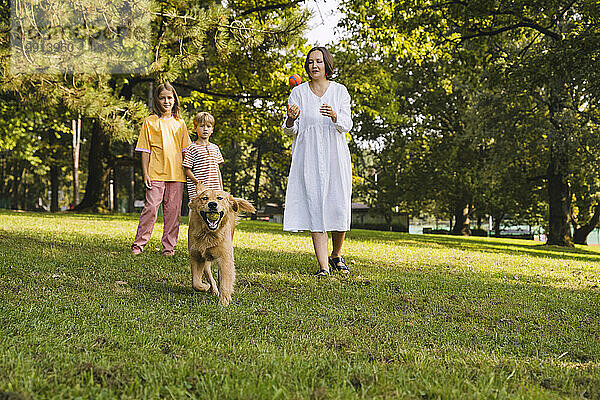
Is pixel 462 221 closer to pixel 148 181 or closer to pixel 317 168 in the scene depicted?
pixel 317 168

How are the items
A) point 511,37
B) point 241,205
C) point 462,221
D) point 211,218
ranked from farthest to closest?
1. point 462,221
2. point 511,37
3. point 241,205
4. point 211,218

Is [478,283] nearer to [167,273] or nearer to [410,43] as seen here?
[167,273]

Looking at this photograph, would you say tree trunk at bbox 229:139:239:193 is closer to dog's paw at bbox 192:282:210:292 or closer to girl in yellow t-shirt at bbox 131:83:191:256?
girl in yellow t-shirt at bbox 131:83:191:256

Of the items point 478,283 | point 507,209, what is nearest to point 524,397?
point 478,283

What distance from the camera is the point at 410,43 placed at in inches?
685

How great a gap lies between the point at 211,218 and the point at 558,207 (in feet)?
76.4

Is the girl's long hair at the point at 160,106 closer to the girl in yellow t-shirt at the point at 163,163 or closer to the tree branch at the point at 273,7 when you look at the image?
the girl in yellow t-shirt at the point at 163,163

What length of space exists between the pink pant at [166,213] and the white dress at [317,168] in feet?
6.31

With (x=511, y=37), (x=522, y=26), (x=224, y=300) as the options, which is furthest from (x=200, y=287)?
(x=511, y=37)

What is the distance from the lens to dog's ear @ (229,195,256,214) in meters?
5.13

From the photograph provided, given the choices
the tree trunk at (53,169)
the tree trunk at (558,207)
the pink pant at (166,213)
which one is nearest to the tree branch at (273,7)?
the pink pant at (166,213)

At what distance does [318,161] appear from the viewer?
6598 mm

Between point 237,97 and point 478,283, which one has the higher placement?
point 237,97

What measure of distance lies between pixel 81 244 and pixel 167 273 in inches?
108
